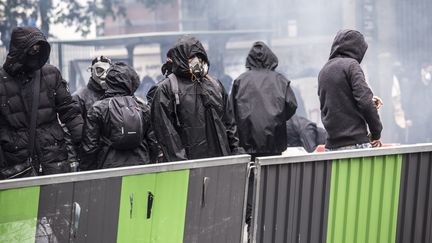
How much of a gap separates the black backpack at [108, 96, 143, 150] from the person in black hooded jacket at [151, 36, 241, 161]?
0.68 feet

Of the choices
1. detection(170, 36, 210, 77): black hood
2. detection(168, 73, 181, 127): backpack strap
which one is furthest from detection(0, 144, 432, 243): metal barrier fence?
detection(170, 36, 210, 77): black hood

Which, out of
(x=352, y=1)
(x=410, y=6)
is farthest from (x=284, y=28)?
(x=410, y=6)

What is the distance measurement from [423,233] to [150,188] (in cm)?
183

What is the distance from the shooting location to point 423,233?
5336mm

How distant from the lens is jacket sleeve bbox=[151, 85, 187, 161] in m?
5.62

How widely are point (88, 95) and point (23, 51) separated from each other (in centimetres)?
161

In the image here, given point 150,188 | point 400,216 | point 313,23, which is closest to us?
point 150,188

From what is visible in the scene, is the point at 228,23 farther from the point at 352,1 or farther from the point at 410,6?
the point at 410,6

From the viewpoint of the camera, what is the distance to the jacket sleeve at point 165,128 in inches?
221

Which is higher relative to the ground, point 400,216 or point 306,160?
point 306,160

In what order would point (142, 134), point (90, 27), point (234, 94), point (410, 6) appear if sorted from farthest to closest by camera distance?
1. point (90, 27)
2. point (410, 6)
3. point (234, 94)
4. point (142, 134)

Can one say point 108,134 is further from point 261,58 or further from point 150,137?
point 261,58

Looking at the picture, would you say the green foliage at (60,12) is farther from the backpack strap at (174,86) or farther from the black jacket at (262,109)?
the backpack strap at (174,86)

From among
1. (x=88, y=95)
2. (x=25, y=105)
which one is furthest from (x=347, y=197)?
(x=88, y=95)
